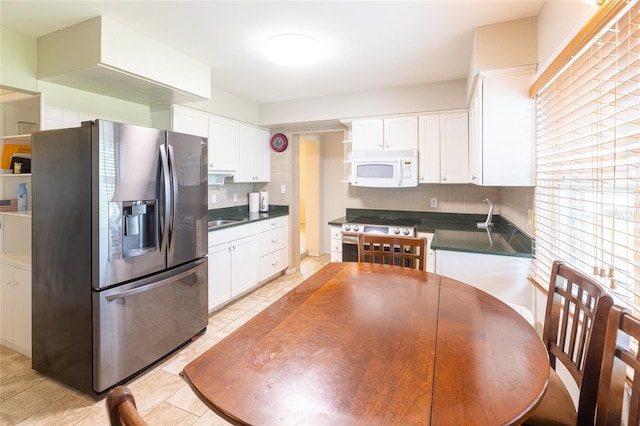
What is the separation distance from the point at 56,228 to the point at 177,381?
4.17 ft

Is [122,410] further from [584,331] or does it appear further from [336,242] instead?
[336,242]

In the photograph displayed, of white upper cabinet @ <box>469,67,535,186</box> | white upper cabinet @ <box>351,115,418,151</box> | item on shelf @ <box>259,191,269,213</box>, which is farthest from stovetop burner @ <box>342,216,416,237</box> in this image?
item on shelf @ <box>259,191,269,213</box>

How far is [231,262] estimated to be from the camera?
3.42 m

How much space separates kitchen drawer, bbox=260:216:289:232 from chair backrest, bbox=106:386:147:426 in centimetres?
345

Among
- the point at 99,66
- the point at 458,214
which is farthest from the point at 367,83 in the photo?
the point at 99,66

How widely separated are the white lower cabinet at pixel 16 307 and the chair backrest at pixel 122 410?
2498 millimetres

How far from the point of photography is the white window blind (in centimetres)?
110

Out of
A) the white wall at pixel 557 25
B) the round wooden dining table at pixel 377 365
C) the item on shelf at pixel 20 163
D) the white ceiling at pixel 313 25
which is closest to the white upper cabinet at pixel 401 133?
the white ceiling at pixel 313 25

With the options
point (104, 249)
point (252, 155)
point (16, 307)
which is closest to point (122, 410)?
point (104, 249)

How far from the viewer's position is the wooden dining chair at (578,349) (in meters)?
0.98

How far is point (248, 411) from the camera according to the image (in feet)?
2.42

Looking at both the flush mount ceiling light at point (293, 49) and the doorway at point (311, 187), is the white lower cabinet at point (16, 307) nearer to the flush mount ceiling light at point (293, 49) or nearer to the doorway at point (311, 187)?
the flush mount ceiling light at point (293, 49)

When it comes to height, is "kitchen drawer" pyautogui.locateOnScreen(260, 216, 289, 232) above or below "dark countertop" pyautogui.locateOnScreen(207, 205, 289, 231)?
below

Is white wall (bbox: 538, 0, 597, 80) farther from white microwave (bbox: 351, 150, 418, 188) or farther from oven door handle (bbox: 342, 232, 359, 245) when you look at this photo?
oven door handle (bbox: 342, 232, 359, 245)
